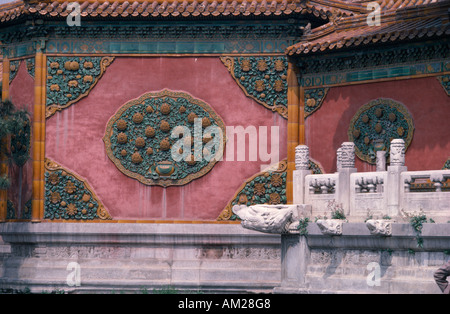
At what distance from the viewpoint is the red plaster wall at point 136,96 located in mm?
23156

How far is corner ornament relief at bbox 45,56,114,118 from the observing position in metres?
23.6

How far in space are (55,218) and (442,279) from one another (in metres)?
9.98

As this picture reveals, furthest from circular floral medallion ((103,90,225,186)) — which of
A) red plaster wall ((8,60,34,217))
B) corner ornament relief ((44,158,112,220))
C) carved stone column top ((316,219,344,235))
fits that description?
carved stone column top ((316,219,344,235))

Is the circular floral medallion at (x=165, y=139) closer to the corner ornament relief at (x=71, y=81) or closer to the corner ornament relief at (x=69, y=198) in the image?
the corner ornament relief at (x=69, y=198)

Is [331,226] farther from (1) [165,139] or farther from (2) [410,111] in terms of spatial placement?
(1) [165,139]

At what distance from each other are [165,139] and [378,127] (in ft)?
14.9

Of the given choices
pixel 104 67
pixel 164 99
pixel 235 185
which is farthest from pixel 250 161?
pixel 104 67

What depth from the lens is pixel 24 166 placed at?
77.9 feet

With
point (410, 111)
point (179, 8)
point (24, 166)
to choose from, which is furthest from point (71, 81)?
point (410, 111)

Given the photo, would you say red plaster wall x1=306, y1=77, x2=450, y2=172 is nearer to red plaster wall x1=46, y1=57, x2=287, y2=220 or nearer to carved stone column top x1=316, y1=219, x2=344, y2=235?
red plaster wall x1=46, y1=57, x2=287, y2=220

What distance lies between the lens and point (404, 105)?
71.3 feet

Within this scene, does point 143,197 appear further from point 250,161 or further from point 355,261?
point 355,261

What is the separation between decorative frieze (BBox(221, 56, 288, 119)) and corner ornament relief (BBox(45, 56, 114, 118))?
2.94 meters

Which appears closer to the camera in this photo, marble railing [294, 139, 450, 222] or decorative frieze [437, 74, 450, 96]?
marble railing [294, 139, 450, 222]
